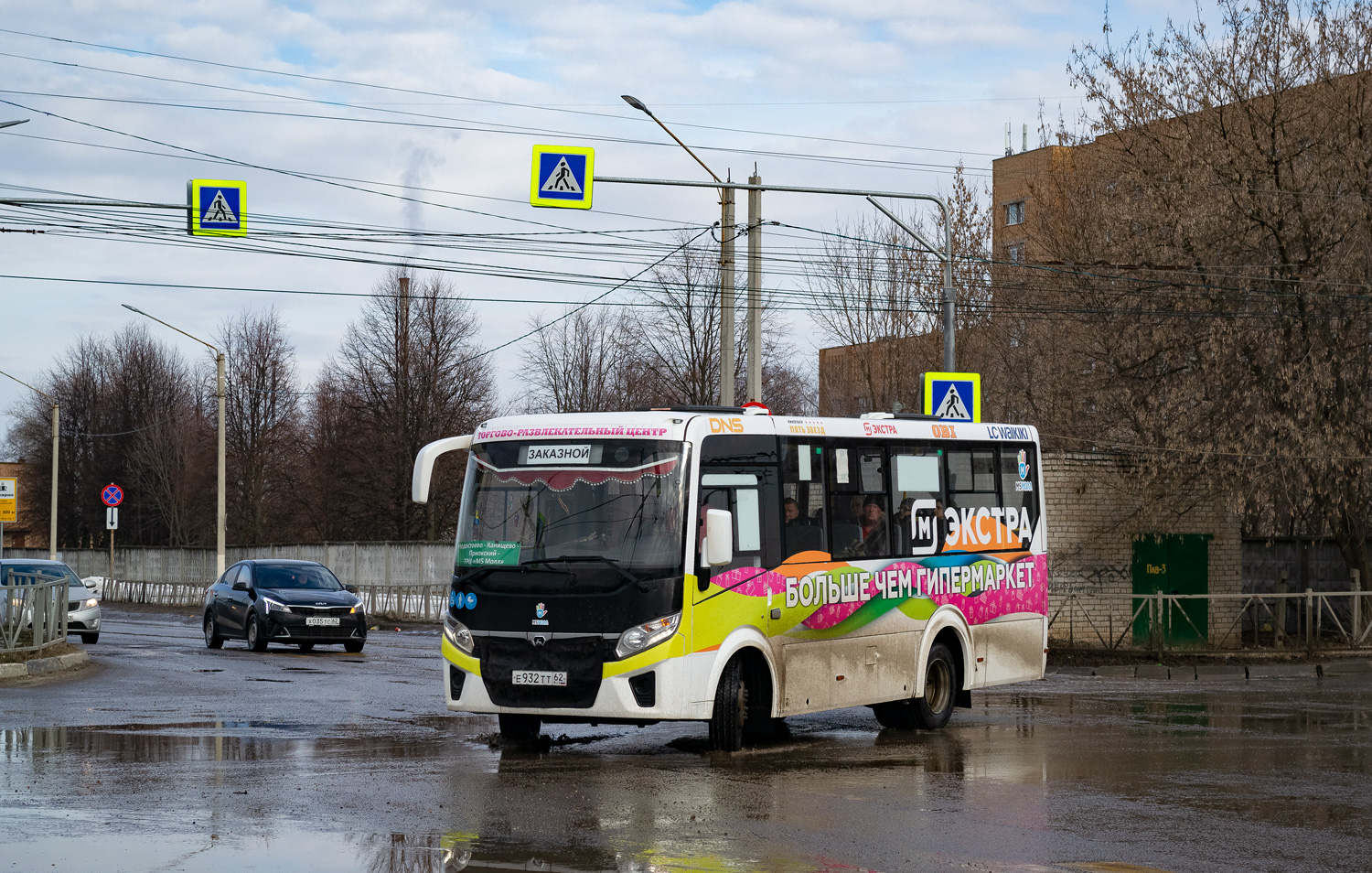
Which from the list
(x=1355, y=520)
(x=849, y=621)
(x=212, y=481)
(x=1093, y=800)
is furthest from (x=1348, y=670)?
(x=212, y=481)

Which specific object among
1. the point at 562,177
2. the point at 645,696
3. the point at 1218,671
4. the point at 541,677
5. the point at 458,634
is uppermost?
the point at 562,177

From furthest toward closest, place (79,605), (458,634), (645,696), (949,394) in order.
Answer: (79,605)
(949,394)
(458,634)
(645,696)

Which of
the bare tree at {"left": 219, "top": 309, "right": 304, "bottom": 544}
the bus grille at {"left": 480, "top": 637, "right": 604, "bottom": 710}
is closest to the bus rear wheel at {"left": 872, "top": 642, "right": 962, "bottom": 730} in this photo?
the bus grille at {"left": 480, "top": 637, "right": 604, "bottom": 710}

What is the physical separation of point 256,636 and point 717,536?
15.3m

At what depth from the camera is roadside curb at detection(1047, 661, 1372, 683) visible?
23188 mm

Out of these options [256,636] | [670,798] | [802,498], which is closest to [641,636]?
[670,798]

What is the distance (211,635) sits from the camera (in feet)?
88.1

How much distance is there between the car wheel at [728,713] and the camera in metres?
12.7

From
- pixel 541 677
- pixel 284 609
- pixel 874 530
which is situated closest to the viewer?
pixel 541 677

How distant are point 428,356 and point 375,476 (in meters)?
5.44

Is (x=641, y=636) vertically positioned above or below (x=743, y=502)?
below

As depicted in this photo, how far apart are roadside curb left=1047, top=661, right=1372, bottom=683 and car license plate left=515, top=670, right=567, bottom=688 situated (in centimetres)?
1275

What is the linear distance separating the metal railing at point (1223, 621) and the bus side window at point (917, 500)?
11.7m

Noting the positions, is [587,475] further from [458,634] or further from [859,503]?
[859,503]
